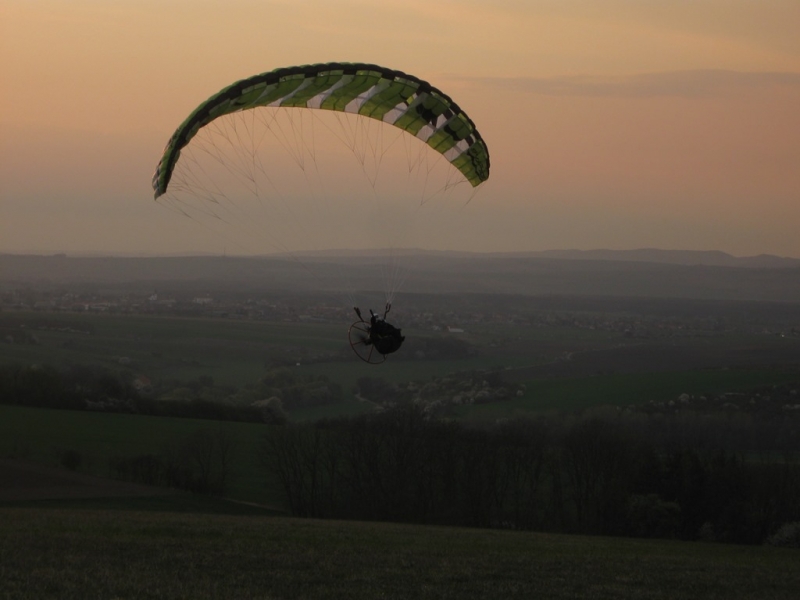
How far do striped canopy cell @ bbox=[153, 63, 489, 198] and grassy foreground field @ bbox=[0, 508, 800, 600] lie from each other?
20.4ft

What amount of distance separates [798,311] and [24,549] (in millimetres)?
135434

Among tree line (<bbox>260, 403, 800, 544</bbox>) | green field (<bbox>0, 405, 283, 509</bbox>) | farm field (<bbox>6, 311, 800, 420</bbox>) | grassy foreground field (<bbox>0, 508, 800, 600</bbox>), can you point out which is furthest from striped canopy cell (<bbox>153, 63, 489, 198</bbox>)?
farm field (<bbox>6, 311, 800, 420</bbox>)

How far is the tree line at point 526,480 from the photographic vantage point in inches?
1257

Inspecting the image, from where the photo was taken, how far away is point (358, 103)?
60.0 feet

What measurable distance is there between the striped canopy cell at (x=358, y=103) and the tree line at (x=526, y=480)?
→ 654 inches

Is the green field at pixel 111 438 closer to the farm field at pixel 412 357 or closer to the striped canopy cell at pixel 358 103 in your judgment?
the farm field at pixel 412 357

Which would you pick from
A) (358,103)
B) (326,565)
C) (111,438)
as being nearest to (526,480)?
(111,438)

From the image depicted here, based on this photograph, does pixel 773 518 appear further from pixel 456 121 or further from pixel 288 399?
pixel 288 399

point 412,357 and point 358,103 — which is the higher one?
point 358,103

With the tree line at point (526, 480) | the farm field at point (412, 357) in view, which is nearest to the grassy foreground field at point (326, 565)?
the tree line at point (526, 480)

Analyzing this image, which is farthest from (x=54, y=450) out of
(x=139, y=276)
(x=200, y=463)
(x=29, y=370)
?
(x=139, y=276)

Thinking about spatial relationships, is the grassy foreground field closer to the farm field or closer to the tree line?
the tree line

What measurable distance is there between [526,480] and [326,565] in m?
23.7

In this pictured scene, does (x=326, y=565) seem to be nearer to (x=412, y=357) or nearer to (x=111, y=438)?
(x=111, y=438)
